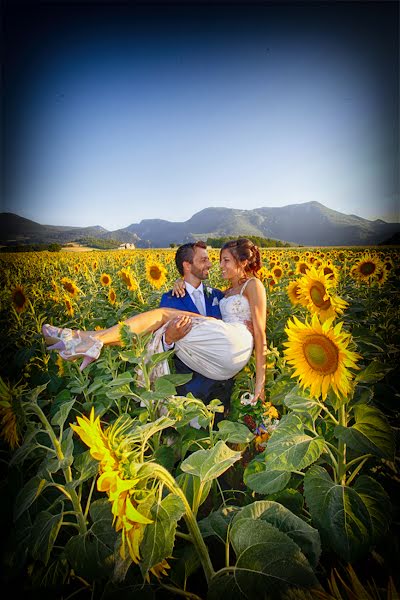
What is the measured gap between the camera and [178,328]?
1986 millimetres

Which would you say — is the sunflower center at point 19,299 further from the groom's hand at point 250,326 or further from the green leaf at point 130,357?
the groom's hand at point 250,326

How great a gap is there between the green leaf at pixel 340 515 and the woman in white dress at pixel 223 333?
0.94 metres

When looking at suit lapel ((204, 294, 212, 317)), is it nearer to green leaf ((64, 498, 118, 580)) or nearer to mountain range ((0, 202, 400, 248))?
mountain range ((0, 202, 400, 248))

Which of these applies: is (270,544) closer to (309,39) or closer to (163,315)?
(163,315)

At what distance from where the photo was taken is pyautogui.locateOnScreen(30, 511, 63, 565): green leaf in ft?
3.12

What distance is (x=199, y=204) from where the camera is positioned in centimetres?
178

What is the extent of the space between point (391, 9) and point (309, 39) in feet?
1.13

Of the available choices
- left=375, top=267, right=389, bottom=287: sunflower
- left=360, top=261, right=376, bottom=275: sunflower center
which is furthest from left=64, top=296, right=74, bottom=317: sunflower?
left=375, top=267, right=389, bottom=287: sunflower

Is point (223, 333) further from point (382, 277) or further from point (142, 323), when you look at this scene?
point (382, 277)

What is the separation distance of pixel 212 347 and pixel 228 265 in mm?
651

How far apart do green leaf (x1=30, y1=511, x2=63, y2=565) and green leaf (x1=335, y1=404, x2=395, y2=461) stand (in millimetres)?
871

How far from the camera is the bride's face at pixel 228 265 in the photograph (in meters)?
2.36

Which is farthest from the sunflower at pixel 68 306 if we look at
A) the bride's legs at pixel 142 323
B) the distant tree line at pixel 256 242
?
the distant tree line at pixel 256 242

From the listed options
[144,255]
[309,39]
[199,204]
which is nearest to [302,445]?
[199,204]
